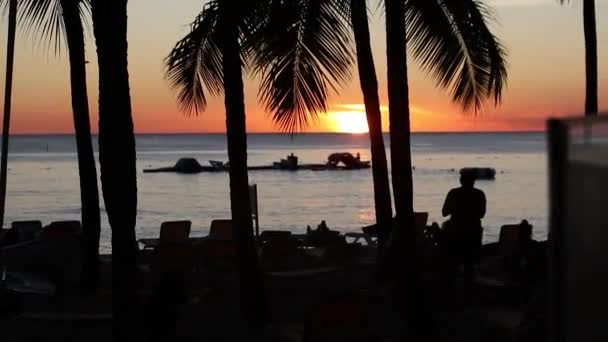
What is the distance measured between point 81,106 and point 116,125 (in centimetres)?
576

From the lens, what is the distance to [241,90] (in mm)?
11172

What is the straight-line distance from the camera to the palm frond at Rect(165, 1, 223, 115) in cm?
1319

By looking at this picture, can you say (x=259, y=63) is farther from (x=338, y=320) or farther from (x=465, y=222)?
(x=338, y=320)

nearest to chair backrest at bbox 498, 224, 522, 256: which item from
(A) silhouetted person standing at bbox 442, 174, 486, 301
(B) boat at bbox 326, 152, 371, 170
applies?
(A) silhouetted person standing at bbox 442, 174, 486, 301

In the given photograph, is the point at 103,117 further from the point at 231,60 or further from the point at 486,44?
the point at 486,44

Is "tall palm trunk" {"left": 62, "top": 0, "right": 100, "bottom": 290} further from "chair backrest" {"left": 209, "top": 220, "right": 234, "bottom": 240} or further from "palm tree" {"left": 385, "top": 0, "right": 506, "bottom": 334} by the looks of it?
"palm tree" {"left": 385, "top": 0, "right": 506, "bottom": 334}

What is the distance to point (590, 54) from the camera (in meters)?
14.8

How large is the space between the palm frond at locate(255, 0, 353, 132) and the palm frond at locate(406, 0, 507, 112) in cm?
97

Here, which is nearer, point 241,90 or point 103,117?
point 103,117

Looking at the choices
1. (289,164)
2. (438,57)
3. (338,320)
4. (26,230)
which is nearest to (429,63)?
(438,57)

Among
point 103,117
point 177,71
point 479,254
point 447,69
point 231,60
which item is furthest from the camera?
point 177,71

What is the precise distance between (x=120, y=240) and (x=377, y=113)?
6.60 m

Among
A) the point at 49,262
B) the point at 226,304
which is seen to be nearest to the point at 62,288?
the point at 49,262

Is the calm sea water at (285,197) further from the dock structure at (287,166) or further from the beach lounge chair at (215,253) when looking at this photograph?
the beach lounge chair at (215,253)
